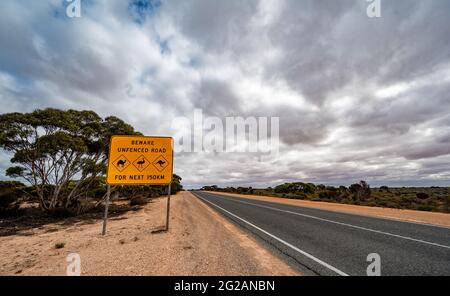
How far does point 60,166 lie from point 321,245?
56.2ft

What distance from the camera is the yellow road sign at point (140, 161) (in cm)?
909

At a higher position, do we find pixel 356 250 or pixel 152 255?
pixel 356 250

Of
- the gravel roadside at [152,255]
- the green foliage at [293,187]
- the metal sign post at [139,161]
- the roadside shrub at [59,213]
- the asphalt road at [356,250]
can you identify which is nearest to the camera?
the asphalt road at [356,250]

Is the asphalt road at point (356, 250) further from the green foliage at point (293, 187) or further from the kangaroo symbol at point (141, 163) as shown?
the green foliage at point (293, 187)

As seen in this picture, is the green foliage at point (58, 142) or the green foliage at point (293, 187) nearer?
the green foliage at point (58, 142)

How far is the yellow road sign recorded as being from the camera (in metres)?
9.09

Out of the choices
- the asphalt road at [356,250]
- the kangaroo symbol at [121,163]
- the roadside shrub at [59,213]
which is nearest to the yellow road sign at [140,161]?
the kangaroo symbol at [121,163]

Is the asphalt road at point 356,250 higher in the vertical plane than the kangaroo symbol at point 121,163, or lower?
lower

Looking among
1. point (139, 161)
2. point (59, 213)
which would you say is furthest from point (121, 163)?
point (59, 213)

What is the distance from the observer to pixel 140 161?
369 inches

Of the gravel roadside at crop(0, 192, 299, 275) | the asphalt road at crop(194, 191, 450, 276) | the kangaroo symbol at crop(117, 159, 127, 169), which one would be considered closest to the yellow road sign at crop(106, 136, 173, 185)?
the kangaroo symbol at crop(117, 159, 127, 169)

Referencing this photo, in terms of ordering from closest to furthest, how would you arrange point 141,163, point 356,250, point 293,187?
1. point 356,250
2. point 141,163
3. point 293,187

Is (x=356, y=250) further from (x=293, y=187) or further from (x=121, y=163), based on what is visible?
(x=293, y=187)
